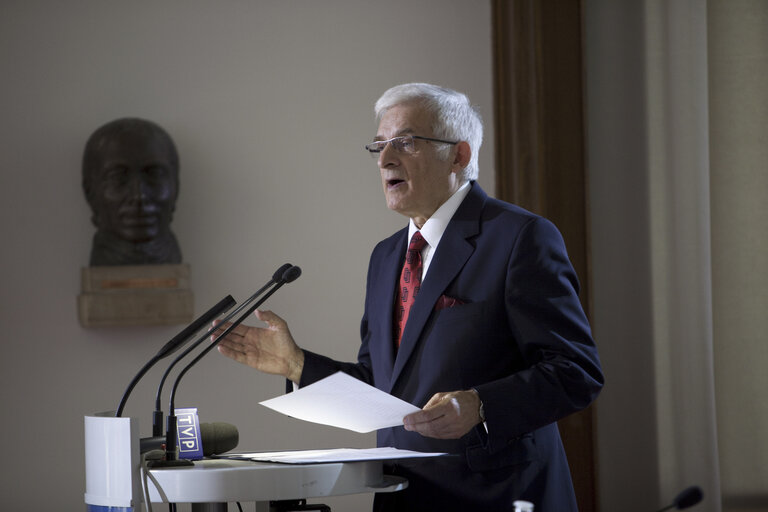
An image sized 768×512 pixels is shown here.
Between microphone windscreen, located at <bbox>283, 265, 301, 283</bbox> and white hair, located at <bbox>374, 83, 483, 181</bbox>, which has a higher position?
white hair, located at <bbox>374, 83, 483, 181</bbox>

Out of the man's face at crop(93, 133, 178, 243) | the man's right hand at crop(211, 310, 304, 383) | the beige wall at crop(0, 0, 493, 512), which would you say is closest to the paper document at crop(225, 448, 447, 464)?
the man's right hand at crop(211, 310, 304, 383)

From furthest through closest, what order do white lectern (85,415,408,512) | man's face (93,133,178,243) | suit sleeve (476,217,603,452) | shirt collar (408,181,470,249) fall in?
man's face (93,133,178,243) < shirt collar (408,181,470,249) < suit sleeve (476,217,603,452) < white lectern (85,415,408,512)

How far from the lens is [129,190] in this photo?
3082 mm

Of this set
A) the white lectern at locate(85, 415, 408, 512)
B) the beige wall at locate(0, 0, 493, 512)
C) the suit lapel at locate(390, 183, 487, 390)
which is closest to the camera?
the white lectern at locate(85, 415, 408, 512)

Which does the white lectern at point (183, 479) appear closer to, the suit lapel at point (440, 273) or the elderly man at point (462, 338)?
the elderly man at point (462, 338)

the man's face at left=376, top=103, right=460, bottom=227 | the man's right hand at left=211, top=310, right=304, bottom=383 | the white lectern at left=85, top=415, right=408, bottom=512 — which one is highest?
the man's face at left=376, top=103, right=460, bottom=227

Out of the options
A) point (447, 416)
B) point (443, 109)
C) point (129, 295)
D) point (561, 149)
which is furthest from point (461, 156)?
point (129, 295)

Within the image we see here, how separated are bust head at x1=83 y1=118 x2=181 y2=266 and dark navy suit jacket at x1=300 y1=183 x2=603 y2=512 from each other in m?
1.66

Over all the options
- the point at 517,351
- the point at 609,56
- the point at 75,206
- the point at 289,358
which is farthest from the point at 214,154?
the point at 517,351

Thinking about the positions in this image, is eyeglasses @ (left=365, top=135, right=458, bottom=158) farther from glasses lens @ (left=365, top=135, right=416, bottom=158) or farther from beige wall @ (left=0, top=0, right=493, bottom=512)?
beige wall @ (left=0, top=0, right=493, bottom=512)

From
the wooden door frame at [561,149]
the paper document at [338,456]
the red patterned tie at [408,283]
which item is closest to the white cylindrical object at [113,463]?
A: the paper document at [338,456]

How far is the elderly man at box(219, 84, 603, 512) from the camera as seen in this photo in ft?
4.83

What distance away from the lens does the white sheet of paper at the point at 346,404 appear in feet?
4.17

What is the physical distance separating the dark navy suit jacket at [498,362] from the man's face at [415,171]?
0.36 ft
